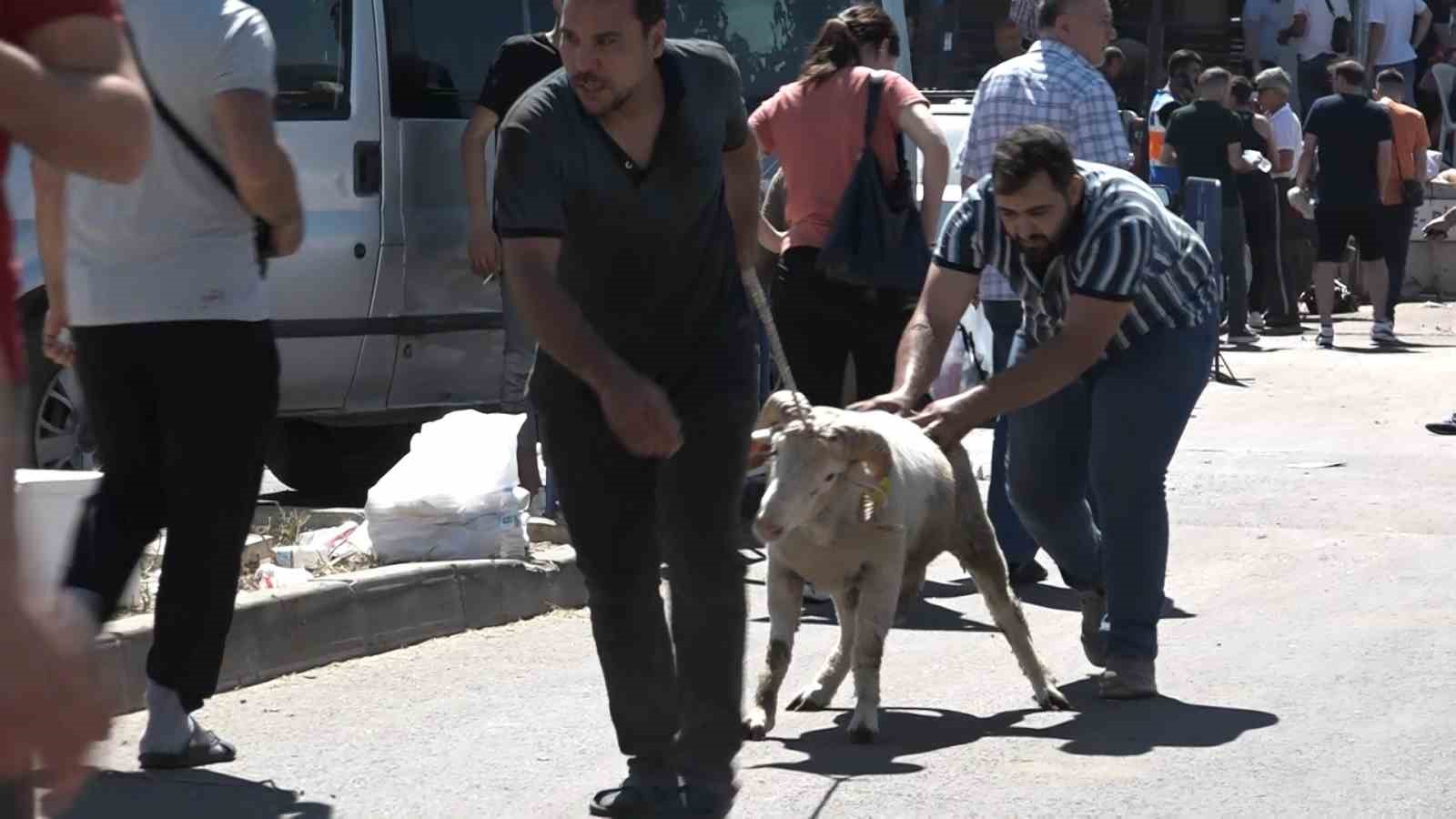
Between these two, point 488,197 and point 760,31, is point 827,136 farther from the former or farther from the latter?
point 760,31

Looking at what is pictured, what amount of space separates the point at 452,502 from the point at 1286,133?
1240 cm

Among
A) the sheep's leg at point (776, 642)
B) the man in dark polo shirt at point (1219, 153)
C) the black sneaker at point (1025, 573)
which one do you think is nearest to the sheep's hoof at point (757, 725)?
the sheep's leg at point (776, 642)

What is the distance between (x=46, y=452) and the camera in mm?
8195

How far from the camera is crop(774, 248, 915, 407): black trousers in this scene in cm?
752

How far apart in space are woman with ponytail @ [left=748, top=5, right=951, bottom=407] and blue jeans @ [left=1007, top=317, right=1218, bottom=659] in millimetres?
1150

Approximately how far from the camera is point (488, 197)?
27.5 feet

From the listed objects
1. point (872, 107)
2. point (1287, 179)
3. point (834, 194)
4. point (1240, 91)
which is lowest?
point (1287, 179)

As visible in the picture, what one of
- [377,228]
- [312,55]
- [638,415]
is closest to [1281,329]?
[377,228]

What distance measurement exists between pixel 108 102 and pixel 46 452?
243 inches

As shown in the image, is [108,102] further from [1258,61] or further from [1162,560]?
[1258,61]

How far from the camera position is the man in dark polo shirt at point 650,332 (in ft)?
14.9

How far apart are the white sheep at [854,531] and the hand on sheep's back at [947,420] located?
0.03 metres

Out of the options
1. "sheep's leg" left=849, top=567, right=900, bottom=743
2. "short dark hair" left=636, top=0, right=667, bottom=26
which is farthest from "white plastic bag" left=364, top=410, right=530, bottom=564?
"short dark hair" left=636, top=0, right=667, bottom=26

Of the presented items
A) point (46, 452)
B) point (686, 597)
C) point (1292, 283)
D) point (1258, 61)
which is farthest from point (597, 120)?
point (1258, 61)
